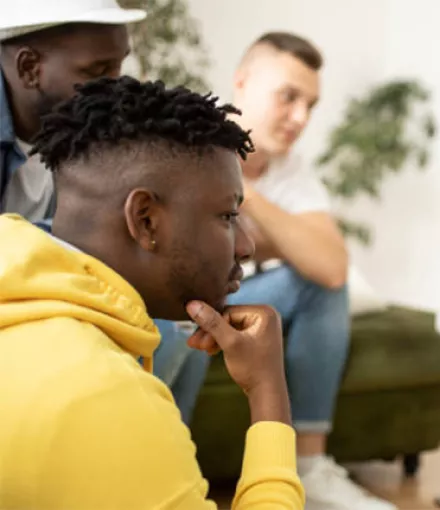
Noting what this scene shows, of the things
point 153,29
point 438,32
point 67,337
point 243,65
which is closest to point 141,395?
point 67,337

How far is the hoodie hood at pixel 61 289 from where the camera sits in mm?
709

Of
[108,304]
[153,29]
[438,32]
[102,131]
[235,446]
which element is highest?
[102,131]

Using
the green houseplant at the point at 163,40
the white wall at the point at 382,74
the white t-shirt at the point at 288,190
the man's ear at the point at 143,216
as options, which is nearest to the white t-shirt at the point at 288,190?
the white t-shirt at the point at 288,190

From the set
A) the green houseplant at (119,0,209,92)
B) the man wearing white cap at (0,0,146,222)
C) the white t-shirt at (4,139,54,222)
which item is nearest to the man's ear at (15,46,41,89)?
the man wearing white cap at (0,0,146,222)

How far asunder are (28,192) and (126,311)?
71cm

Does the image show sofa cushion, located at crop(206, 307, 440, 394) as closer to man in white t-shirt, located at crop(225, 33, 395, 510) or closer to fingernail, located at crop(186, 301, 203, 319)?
man in white t-shirt, located at crop(225, 33, 395, 510)

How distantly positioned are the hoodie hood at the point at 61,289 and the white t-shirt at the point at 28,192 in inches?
24.0

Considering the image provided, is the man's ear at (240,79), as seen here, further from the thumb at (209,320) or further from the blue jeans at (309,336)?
the thumb at (209,320)

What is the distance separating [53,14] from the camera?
1.35 m

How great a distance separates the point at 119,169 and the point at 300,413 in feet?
4.29

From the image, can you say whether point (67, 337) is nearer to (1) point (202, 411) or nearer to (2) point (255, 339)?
(2) point (255, 339)

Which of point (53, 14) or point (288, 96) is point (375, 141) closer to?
point (288, 96)

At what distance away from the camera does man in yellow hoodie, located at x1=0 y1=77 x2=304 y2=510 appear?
634mm

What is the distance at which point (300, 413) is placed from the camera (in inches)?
78.9
